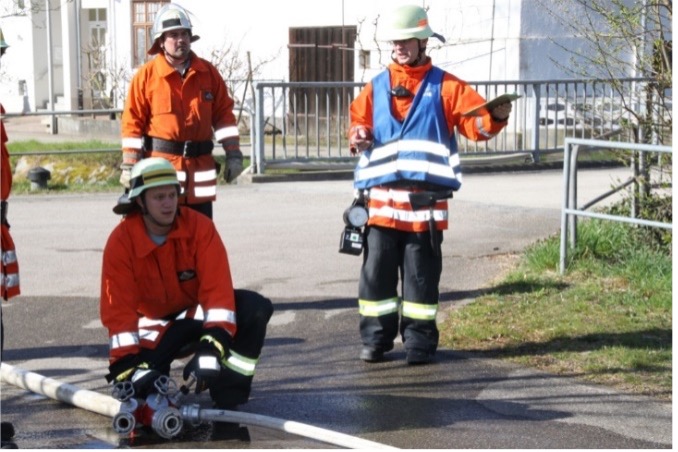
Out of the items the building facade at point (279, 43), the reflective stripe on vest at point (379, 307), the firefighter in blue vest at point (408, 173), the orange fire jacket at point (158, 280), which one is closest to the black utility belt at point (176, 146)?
the firefighter in blue vest at point (408, 173)

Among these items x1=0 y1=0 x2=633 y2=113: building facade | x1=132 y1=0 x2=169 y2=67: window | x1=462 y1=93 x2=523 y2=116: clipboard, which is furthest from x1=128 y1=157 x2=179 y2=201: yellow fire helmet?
x1=132 y1=0 x2=169 y2=67: window

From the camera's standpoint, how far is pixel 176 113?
288 inches

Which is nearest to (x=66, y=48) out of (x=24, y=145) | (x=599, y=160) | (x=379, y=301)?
(x=24, y=145)

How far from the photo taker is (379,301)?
696cm

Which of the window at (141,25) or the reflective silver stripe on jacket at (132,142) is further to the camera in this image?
the window at (141,25)

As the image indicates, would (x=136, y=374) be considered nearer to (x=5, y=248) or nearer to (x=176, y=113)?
Result: (x=5, y=248)

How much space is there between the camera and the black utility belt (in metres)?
7.35

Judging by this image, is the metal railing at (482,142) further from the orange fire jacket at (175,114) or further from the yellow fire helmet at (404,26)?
the yellow fire helmet at (404,26)

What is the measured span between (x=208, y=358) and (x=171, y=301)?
1.73ft

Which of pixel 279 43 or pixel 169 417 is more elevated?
pixel 279 43

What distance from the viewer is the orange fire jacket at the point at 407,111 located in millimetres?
6750

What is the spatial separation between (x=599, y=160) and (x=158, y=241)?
39.1ft

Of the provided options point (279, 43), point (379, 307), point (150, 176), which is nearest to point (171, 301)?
point (150, 176)

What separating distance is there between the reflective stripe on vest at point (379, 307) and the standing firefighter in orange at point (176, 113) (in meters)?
1.23
